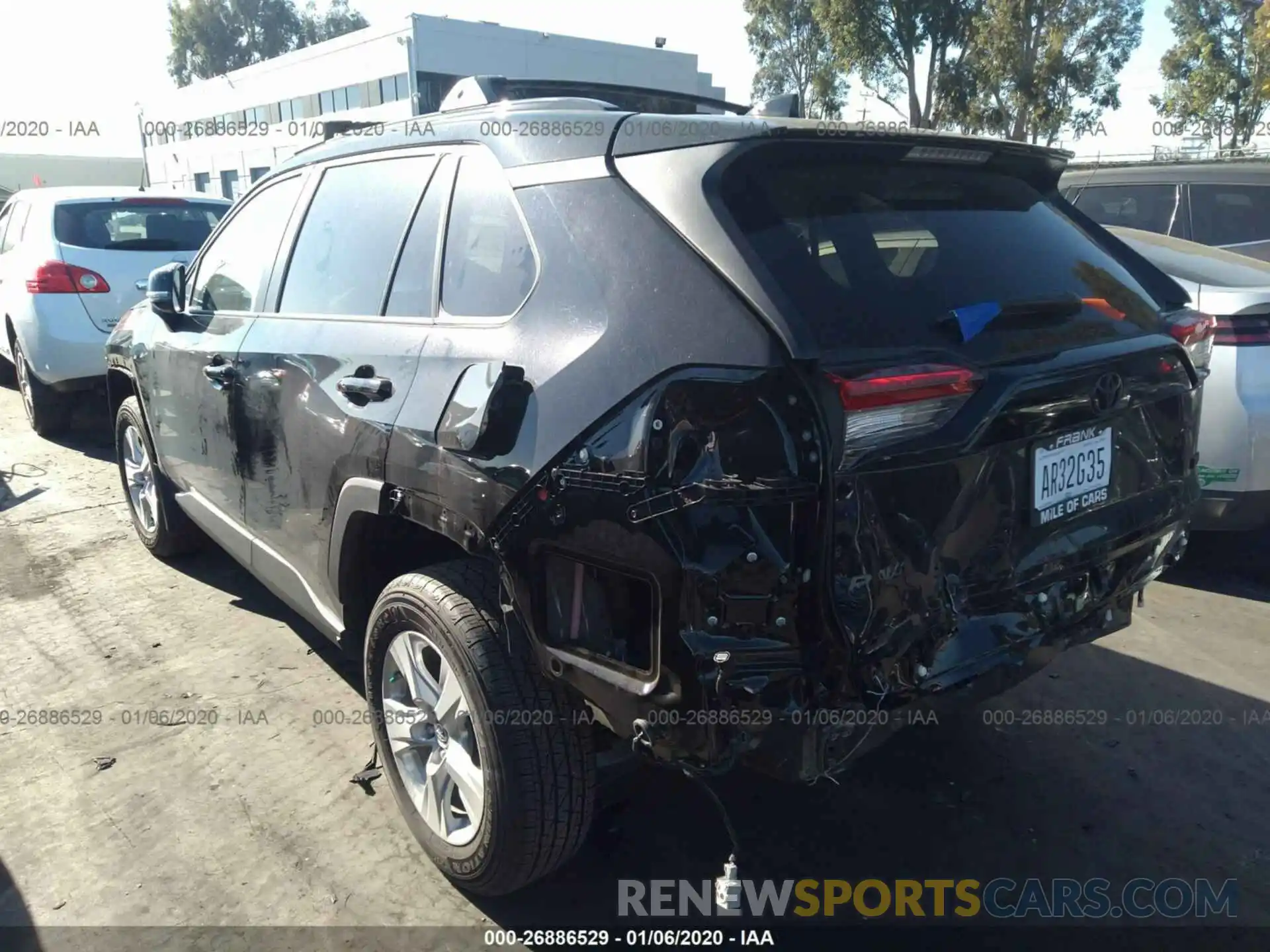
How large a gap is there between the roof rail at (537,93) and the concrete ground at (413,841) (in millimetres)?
2163

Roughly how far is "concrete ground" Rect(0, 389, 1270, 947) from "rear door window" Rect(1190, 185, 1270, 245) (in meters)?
2.71

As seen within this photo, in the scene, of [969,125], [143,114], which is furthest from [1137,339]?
[143,114]

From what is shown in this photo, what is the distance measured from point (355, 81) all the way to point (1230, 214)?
123 feet

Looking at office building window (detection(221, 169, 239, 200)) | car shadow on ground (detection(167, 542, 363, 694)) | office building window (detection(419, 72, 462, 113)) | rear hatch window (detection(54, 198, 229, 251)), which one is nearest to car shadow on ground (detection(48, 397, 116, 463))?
rear hatch window (detection(54, 198, 229, 251))

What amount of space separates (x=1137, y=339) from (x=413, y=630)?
2015 millimetres

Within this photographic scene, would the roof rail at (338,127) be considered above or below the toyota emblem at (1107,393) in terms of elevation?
above

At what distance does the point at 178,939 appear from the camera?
98.3 inches

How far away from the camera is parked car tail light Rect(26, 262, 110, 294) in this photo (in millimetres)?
7074

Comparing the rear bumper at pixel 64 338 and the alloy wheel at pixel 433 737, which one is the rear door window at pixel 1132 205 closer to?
the alloy wheel at pixel 433 737

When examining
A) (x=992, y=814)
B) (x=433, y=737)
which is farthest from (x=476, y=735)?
(x=992, y=814)

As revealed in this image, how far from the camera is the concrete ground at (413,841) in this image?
2.67 m

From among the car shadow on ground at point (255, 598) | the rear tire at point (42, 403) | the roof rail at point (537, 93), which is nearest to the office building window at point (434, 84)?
the rear tire at point (42, 403)

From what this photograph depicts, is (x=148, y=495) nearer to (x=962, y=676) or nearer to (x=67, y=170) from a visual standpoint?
(x=962, y=676)

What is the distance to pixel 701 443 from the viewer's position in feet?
6.22
